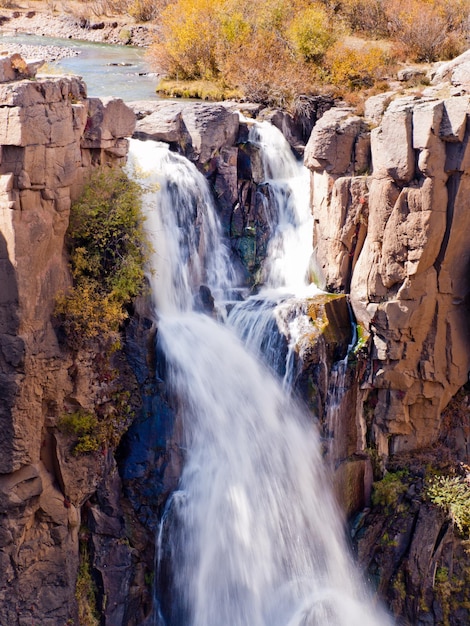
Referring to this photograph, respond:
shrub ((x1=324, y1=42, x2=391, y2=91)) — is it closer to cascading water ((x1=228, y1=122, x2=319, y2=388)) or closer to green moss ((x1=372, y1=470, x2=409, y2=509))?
cascading water ((x1=228, y1=122, x2=319, y2=388))

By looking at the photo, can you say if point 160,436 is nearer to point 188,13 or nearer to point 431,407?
point 431,407

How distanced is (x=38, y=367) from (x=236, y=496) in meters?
4.99

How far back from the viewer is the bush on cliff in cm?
1259

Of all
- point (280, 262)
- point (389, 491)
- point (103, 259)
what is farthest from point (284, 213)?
point (389, 491)

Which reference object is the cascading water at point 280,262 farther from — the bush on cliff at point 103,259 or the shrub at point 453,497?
the shrub at point 453,497

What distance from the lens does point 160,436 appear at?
13.8 meters

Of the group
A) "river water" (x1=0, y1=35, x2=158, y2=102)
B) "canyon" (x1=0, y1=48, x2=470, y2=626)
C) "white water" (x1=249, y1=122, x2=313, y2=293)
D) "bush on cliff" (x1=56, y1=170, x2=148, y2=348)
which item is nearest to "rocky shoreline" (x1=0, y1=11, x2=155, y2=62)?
"river water" (x1=0, y1=35, x2=158, y2=102)

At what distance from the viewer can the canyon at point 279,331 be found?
11.9m

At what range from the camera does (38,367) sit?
39.6 feet

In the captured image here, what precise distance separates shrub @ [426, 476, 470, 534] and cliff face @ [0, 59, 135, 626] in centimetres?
776

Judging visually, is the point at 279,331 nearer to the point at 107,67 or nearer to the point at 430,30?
the point at 107,67

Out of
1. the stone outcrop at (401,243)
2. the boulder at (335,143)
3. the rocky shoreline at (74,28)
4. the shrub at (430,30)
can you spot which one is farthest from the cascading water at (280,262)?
the rocky shoreline at (74,28)

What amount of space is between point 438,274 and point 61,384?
853 cm

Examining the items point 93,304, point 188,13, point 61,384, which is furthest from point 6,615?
point 188,13
